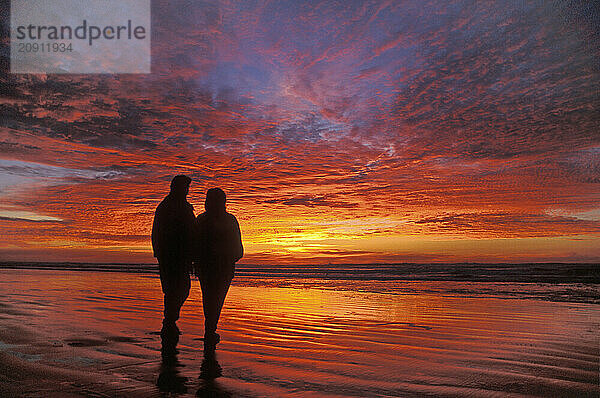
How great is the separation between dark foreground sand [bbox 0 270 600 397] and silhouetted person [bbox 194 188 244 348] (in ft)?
2.20

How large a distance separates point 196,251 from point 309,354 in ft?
6.25

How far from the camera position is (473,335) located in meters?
6.58

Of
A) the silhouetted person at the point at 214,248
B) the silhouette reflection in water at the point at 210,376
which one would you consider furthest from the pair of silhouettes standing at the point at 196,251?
the silhouette reflection in water at the point at 210,376

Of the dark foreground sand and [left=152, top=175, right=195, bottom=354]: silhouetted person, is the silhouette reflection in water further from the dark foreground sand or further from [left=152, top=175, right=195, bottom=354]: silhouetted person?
[left=152, top=175, right=195, bottom=354]: silhouetted person

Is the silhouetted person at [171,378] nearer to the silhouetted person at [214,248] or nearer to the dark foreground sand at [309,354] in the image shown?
the dark foreground sand at [309,354]

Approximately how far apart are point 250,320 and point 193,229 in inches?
118

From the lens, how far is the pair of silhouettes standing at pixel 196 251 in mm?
5352

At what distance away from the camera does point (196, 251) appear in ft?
18.0

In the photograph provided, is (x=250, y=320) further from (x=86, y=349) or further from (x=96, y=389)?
(x=96, y=389)

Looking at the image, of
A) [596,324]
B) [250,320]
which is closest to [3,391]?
[250,320]

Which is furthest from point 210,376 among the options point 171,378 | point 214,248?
point 214,248

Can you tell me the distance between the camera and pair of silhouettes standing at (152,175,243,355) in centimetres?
535

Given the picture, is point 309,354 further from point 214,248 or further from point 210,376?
point 214,248

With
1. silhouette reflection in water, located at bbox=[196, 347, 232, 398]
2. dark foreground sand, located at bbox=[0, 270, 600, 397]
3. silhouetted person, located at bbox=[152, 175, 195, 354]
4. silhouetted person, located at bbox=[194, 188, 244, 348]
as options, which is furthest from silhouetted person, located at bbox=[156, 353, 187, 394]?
silhouetted person, located at bbox=[152, 175, 195, 354]
